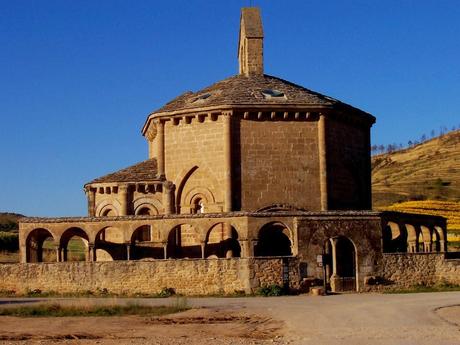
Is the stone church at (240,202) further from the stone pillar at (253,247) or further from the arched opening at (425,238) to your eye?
the arched opening at (425,238)

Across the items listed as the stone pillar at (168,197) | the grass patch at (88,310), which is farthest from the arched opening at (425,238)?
the grass patch at (88,310)

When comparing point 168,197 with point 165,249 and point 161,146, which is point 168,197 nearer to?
point 161,146

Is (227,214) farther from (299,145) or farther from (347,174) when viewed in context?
(347,174)

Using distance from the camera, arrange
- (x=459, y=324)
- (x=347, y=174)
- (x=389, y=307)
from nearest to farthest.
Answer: (x=459, y=324) → (x=389, y=307) → (x=347, y=174)

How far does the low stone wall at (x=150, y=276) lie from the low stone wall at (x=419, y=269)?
13.6 feet

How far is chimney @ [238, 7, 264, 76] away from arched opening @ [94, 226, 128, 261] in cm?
1199

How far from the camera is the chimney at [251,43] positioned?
142 feet

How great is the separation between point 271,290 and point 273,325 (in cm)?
905

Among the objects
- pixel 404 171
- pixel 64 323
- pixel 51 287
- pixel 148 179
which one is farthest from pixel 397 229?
pixel 404 171

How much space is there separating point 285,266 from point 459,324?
10729 mm

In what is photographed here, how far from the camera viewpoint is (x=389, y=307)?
2517cm

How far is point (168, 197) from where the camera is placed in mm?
39094

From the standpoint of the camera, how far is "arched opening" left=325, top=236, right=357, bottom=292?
31859 mm

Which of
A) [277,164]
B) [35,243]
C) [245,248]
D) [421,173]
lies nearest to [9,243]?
[35,243]
